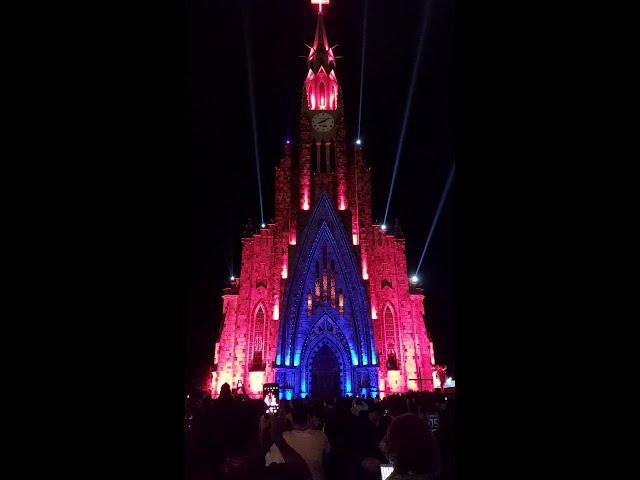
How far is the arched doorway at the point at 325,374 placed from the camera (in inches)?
1459

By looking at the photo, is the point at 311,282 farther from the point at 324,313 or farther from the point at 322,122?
the point at 322,122

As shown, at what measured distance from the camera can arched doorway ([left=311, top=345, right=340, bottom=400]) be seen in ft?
122

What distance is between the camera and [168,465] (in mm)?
2896

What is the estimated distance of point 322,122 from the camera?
44312 millimetres

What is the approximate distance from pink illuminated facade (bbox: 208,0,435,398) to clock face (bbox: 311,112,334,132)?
8.66ft

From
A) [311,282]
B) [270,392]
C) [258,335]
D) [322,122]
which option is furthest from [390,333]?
[322,122]

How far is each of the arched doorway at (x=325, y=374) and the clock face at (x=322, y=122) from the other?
20324mm

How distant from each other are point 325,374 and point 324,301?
232 inches

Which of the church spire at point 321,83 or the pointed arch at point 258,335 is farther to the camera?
the church spire at point 321,83

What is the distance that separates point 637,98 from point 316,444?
4.63 m

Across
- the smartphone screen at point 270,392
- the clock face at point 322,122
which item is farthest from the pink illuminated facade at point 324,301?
the smartphone screen at point 270,392

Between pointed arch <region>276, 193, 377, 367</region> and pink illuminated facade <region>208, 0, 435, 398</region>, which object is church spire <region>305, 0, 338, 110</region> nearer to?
pink illuminated facade <region>208, 0, 435, 398</region>

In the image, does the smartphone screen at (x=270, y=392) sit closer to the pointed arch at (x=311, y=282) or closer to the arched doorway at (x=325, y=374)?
the pointed arch at (x=311, y=282)

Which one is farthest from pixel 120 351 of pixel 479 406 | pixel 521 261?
pixel 521 261
